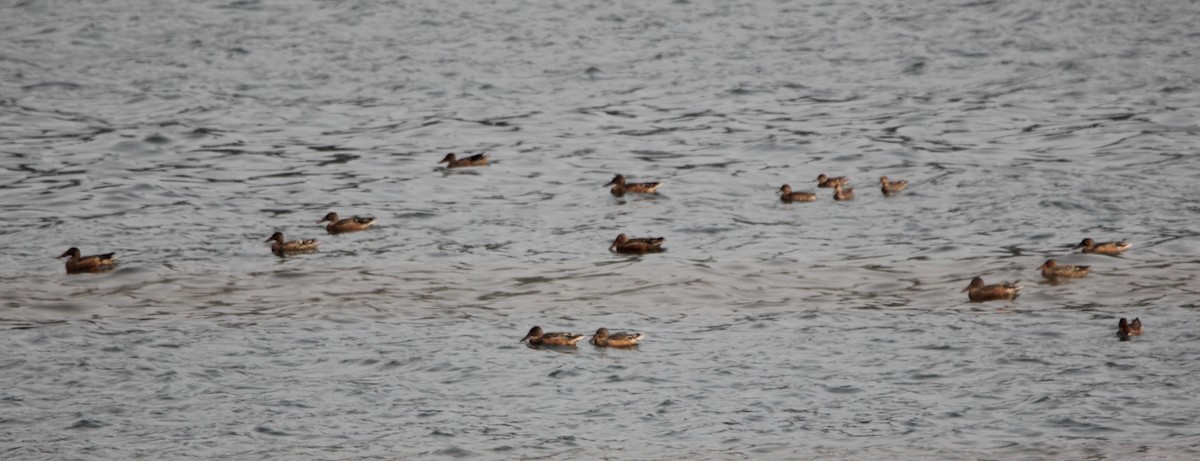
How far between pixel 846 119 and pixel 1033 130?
360 cm

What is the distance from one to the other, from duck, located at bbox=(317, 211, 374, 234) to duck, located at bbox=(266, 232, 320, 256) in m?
0.79

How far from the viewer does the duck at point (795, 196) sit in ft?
82.8

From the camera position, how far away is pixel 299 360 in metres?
17.6

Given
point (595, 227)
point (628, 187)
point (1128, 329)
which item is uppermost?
point (1128, 329)

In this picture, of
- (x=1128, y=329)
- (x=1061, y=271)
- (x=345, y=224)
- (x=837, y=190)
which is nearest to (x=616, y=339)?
(x=1128, y=329)

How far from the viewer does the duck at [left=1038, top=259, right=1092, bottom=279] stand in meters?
20.3

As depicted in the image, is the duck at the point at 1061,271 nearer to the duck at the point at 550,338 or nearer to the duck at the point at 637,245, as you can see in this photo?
the duck at the point at 637,245

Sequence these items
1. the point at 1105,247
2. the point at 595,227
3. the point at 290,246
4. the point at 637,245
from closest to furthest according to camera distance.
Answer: the point at 1105,247 < the point at 637,245 < the point at 290,246 < the point at 595,227

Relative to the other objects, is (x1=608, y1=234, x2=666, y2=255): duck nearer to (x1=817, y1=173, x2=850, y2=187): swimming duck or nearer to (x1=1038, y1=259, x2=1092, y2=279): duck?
(x1=817, y1=173, x2=850, y2=187): swimming duck

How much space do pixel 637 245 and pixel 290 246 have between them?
15.9ft

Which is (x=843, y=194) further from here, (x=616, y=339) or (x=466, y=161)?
(x=616, y=339)

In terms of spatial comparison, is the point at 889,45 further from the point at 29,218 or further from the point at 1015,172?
the point at 29,218

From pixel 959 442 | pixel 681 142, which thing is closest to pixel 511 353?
pixel 959 442

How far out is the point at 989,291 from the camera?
19375mm
